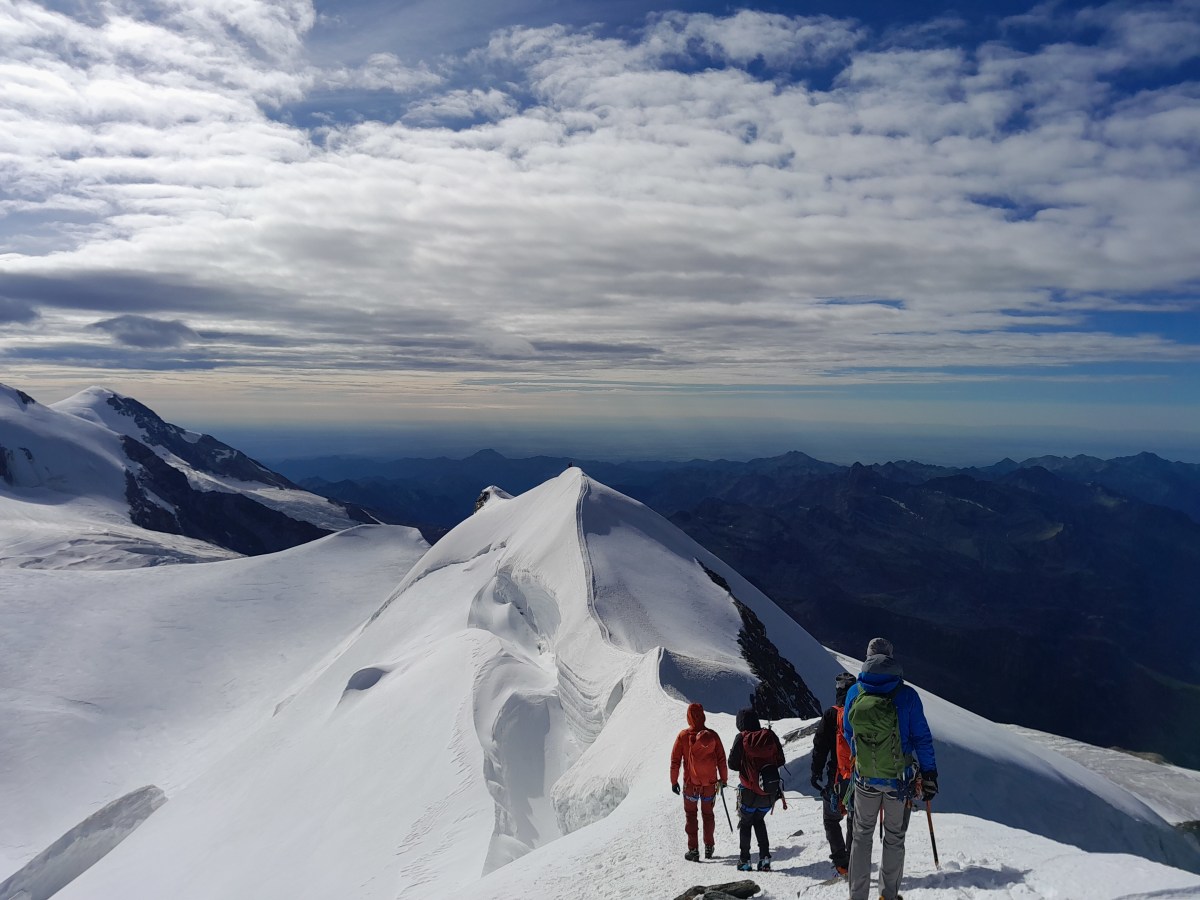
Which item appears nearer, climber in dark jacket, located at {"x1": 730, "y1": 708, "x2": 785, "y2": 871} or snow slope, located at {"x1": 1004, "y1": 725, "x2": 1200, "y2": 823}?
climber in dark jacket, located at {"x1": 730, "y1": 708, "x2": 785, "y2": 871}

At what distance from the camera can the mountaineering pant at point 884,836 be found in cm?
840

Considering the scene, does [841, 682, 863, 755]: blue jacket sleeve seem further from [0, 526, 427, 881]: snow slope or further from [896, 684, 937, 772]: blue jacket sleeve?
[0, 526, 427, 881]: snow slope

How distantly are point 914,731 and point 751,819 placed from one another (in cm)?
386

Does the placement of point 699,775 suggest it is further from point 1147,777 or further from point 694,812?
point 1147,777

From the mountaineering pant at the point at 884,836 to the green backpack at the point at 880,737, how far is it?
290 mm

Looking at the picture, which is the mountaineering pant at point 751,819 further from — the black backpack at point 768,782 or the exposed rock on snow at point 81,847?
the exposed rock on snow at point 81,847

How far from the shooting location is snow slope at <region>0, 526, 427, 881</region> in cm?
4681

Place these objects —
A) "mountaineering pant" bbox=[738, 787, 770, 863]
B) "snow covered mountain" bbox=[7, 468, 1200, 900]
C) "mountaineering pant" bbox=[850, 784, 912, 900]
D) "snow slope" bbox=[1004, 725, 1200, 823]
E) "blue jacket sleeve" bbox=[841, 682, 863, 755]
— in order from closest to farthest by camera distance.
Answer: "mountaineering pant" bbox=[850, 784, 912, 900] → "blue jacket sleeve" bbox=[841, 682, 863, 755] → "mountaineering pant" bbox=[738, 787, 770, 863] → "snow covered mountain" bbox=[7, 468, 1200, 900] → "snow slope" bbox=[1004, 725, 1200, 823]

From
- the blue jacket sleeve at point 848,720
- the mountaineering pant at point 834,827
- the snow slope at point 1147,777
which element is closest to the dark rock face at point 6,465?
the snow slope at point 1147,777

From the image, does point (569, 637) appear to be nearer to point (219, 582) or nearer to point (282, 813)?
point (282, 813)

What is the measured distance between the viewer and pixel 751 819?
36.3ft

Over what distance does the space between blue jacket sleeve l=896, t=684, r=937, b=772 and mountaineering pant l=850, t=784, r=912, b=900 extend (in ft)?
1.64

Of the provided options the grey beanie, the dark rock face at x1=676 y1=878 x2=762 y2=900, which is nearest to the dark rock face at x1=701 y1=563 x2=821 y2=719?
the dark rock face at x1=676 y1=878 x2=762 y2=900

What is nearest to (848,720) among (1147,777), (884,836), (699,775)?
(884,836)
